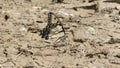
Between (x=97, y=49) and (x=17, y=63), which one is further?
(x=97, y=49)

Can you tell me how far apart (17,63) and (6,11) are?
1473 mm

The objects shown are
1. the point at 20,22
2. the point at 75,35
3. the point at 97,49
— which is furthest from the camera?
the point at 20,22

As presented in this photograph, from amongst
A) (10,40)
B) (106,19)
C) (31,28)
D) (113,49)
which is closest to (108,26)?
(106,19)

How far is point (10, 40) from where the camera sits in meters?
4.47

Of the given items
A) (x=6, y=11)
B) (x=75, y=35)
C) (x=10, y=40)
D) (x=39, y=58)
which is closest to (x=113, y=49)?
(x=75, y=35)

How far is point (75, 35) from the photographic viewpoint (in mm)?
4621

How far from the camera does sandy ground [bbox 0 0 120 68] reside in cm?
406

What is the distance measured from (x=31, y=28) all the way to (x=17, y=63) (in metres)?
0.88

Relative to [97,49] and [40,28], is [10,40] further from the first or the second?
[97,49]

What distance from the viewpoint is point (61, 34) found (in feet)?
15.4

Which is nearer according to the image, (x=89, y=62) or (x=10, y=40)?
(x=89, y=62)

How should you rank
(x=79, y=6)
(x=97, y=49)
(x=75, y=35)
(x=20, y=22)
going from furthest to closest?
(x=79, y=6), (x=20, y=22), (x=75, y=35), (x=97, y=49)

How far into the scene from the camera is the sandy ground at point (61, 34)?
4064 mm

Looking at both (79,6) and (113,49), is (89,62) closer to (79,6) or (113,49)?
(113,49)
